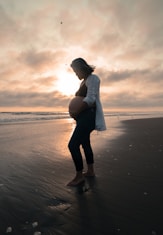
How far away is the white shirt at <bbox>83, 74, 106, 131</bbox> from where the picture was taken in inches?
135

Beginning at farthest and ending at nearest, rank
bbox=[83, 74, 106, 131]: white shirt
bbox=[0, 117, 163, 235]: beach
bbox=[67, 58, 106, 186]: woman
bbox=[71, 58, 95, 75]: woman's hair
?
bbox=[71, 58, 95, 75]: woman's hair
bbox=[67, 58, 106, 186]: woman
bbox=[83, 74, 106, 131]: white shirt
bbox=[0, 117, 163, 235]: beach

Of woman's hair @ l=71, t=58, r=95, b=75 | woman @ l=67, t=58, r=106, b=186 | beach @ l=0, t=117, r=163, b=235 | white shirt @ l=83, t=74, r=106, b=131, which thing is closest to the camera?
beach @ l=0, t=117, r=163, b=235

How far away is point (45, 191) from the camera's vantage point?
132 inches

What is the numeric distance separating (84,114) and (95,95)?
0.42 metres

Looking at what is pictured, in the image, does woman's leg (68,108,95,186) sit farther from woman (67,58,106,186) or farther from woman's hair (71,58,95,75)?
woman's hair (71,58,95,75)

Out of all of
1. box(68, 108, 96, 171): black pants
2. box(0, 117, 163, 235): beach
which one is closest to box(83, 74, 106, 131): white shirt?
box(68, 108, 96, 171): black pants

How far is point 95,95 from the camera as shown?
3627 mm

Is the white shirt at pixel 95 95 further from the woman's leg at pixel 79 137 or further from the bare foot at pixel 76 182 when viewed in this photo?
the bare foot at pixel 76 182

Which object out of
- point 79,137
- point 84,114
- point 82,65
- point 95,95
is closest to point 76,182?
point 79,137

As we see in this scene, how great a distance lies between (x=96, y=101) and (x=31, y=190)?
2078 mm

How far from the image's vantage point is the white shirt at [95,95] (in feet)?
11.2

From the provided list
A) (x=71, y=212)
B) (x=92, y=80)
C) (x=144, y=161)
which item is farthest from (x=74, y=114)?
(x=144, y=161)

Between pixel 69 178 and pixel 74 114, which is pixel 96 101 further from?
pixel 69 178

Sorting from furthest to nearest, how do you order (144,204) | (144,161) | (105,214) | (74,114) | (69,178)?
1. (144,161)
2. (69,178)
3. (74,114)
4. (144,204)
5. (105,214)
